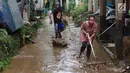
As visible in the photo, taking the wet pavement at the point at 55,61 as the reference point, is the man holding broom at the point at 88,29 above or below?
above

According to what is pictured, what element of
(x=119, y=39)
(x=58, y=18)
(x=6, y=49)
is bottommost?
(x=6, y=49)

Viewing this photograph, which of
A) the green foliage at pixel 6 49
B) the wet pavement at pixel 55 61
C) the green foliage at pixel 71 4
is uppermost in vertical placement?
the green foliage at pixel 6 49

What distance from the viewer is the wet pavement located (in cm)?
876

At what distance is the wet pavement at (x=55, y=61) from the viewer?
8758 millimetres

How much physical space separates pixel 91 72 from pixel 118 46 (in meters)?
1.59

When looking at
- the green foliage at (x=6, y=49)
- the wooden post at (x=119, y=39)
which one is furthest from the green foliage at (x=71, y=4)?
the wooden post at (x=119, y=39)

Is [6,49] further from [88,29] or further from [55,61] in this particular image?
[88,29]

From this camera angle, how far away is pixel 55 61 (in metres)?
9.99

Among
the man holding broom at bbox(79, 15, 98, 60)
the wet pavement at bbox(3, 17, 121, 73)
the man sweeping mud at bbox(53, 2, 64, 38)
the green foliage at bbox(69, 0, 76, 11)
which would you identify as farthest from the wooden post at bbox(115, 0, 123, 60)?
the green foliage at bbox(69, 0, 76, 11)

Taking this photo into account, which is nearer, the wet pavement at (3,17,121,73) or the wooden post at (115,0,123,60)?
the wet pavement at (3,17,121,73)

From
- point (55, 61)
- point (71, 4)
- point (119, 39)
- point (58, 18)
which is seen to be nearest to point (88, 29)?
point (119, 39)

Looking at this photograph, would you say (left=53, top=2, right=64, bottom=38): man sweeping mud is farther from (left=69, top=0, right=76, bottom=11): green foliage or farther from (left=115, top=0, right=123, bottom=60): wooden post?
(left=69, top=0, right=76, bottom=11): green foliage

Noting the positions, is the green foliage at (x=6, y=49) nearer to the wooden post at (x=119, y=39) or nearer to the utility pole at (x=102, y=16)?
the wooden post at (x=119, y=39)

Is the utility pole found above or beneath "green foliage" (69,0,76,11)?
above
